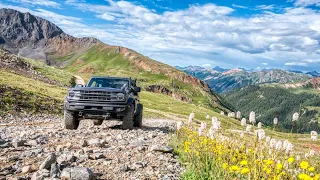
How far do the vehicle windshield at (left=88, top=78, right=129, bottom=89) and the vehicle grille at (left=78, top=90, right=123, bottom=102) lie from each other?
4.81 feet

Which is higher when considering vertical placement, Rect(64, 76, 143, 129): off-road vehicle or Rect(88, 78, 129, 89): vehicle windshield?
Rect(88, 78, 129, 89): vehicle windshield

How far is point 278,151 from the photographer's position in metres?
6.56

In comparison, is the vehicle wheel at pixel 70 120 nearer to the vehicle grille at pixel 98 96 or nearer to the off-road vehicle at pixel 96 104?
the off-road vehicle at pixel 96 104

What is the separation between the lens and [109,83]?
17766 mm

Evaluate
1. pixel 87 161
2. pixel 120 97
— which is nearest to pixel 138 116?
pixel 120 97

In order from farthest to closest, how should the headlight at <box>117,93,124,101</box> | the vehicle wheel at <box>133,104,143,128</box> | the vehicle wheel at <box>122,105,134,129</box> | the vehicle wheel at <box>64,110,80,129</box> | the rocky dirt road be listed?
the vehicle wheel at <box>133,104,143,128</box>, the vehicle wheel at <box>122,105,134,129</box>, the vehicle wheel at <box>64,110,80,129</box>, the headlight at <box>117,93,124,101</box>, the rocky dirt road

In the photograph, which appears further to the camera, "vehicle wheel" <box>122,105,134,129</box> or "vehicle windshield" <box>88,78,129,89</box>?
"vehicle windshield" <box>88,78,129,89</box>

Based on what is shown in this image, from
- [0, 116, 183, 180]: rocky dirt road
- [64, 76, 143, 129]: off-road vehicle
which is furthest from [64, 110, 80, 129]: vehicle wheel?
[0, 116, 183, 180]: rocky dirt road

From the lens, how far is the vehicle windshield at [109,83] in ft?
57.6

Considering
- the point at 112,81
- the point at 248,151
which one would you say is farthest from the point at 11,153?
the point at 112,81

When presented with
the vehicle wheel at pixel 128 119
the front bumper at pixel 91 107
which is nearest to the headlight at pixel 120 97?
the front bumper at pixel 91 107

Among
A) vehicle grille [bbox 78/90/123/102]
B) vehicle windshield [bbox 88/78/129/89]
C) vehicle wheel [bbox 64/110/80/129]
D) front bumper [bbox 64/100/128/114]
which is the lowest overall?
vehicle wheel [bbox 64/110/80/129]

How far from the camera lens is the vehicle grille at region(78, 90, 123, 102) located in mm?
15859

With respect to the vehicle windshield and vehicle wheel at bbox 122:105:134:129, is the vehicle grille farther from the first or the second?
the vehicle windshield
